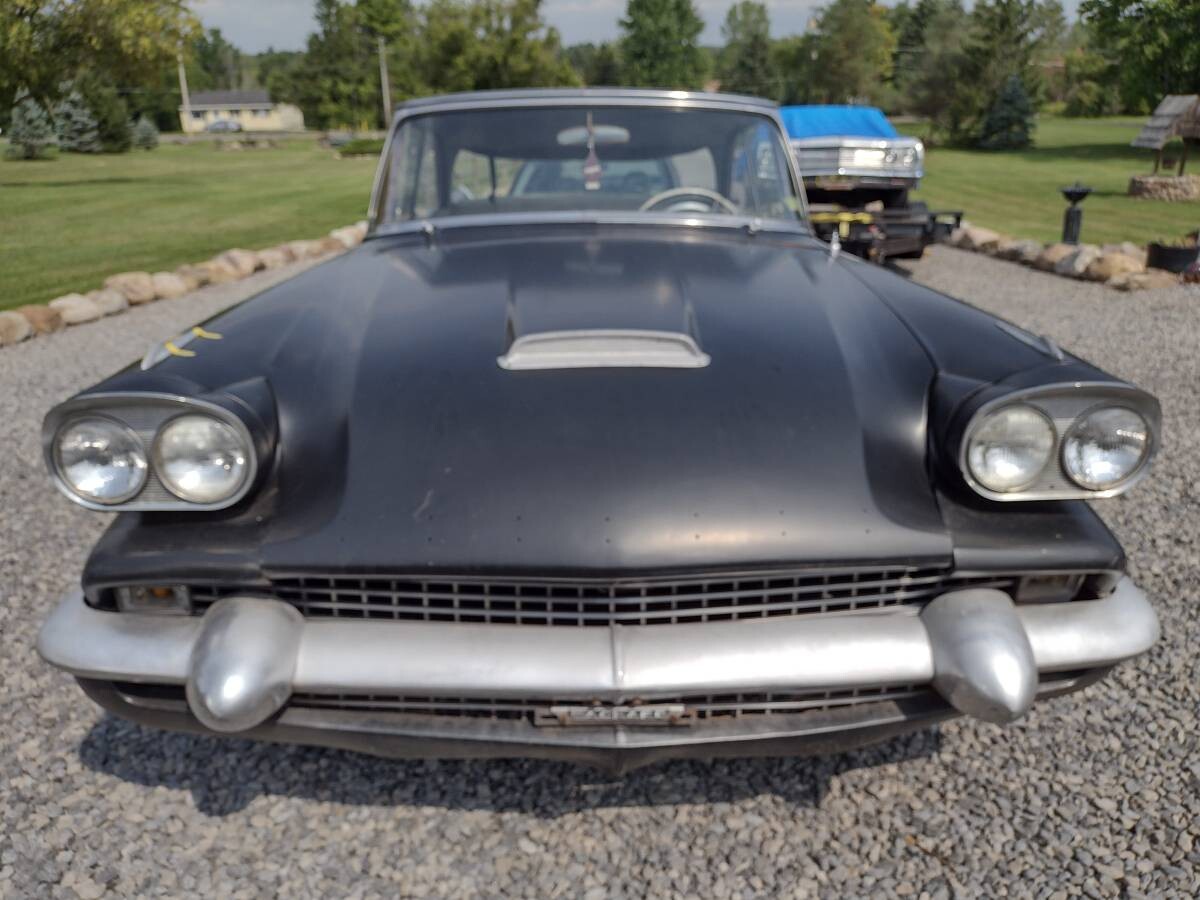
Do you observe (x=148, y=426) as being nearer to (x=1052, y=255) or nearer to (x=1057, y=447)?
(x=1057, y=447)

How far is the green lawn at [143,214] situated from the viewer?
10.9 meters

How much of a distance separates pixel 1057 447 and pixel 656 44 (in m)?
72.5

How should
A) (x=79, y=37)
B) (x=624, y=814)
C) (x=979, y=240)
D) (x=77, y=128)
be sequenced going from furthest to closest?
1. (x=77, y=128)
2. (x=79, y=37)
3. (x=979, y=240)
4. (x=624, y=814)

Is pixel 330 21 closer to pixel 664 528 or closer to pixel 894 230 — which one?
pixel 894 230

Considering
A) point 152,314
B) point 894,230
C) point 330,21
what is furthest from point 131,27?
point 330,21

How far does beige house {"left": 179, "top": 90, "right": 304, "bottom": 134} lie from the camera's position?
298ft

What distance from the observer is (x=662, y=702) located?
1.80 m

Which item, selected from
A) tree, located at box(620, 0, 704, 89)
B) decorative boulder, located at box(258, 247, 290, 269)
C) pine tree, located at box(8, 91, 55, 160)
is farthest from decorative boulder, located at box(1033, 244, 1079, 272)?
tree, located at box(620, 0, 704, 89)

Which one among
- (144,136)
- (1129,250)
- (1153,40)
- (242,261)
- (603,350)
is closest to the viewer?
(603,350)

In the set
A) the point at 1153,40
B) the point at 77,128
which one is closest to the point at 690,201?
the point at 1153,40

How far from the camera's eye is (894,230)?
9812mm

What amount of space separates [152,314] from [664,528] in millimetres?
7854

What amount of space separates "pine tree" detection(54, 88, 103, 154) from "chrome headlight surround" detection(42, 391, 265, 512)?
1419 inches

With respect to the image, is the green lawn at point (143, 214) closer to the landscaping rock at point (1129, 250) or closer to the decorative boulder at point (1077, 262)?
the decorative boulder at point (1077, 262)
